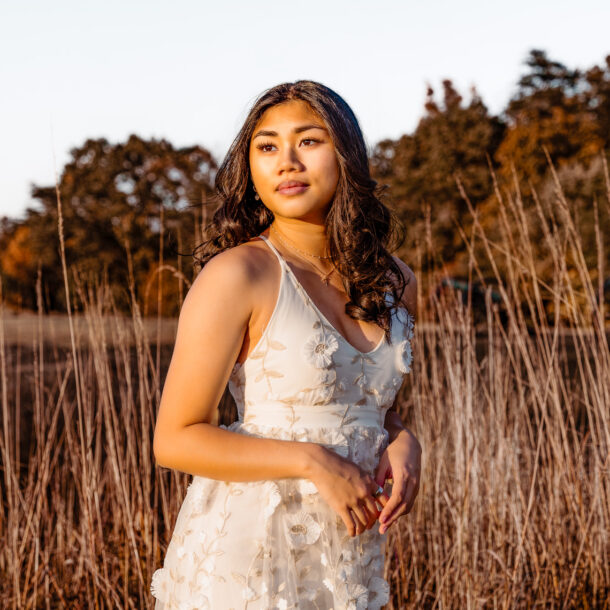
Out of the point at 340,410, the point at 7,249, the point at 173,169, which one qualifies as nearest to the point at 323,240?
the point at 340,410

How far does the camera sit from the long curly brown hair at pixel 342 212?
4.67 ft

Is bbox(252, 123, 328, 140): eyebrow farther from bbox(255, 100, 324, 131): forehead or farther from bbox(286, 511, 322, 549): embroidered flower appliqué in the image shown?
bbox(286, 511, 322, 549): embroidered flower appliqué

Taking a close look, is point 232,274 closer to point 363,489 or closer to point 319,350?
point 319,350

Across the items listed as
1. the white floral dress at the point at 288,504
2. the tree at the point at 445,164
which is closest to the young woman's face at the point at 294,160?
the white floral dress at the point at 288,504

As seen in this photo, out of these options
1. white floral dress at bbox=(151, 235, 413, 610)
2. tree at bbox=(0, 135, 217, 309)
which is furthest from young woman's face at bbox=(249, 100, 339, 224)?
tree at bbox=(0, 135, 217, 309)

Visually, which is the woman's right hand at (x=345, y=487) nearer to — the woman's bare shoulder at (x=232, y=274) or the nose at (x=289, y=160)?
the woman's bare shoulder at (x=232, y=274)

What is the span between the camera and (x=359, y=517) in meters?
1.20

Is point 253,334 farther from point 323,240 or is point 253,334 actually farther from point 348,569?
point 348,569

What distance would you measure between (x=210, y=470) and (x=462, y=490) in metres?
1.50

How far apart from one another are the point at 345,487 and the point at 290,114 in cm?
68

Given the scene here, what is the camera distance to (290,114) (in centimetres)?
142

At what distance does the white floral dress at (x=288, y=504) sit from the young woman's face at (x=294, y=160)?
11 centimetres

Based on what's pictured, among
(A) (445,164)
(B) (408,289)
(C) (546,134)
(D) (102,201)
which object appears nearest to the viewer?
(B) (408,289)

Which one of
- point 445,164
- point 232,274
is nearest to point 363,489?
point 232,274
